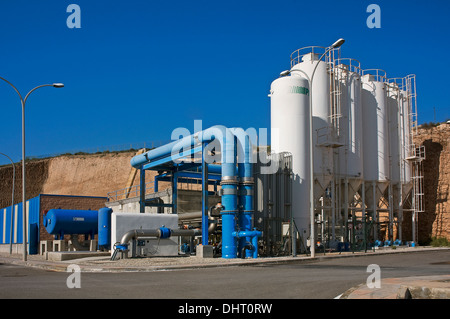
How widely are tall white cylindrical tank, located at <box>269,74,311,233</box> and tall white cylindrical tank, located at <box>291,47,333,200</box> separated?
2.19 metres

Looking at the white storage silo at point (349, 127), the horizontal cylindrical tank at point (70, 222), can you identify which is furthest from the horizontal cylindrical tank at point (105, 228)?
the white storage silo at point (349, 127)

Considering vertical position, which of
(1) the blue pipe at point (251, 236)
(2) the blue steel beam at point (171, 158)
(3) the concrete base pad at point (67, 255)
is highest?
(2) the blue steel beam at point (171, 158)

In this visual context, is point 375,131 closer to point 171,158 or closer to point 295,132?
point 295,132

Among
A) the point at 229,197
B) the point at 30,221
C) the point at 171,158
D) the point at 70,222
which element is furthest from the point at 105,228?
the point at 30,221

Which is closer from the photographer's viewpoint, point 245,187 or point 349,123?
point 245,187

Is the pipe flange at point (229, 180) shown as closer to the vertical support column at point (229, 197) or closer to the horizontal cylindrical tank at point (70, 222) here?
the vertical support column at point (229, 197)

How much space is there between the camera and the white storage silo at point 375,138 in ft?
127

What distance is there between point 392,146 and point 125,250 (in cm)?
2553

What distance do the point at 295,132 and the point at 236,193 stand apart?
7495 mm

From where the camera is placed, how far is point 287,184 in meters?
30.7

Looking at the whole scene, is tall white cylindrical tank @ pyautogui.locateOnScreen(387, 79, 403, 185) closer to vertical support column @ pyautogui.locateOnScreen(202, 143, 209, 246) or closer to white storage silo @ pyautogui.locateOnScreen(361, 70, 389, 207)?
white storage silo @ pyautogui.locateOnScreen(361, 70, 389, 207)

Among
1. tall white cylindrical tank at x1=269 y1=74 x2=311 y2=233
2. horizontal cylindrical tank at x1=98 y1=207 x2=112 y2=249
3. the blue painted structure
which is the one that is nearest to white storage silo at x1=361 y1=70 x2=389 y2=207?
tall white cylindrical tank at x1=269 y1=74 x2=311 y2=233

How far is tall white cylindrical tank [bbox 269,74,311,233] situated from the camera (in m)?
30.9

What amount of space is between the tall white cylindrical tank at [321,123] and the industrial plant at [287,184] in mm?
75
